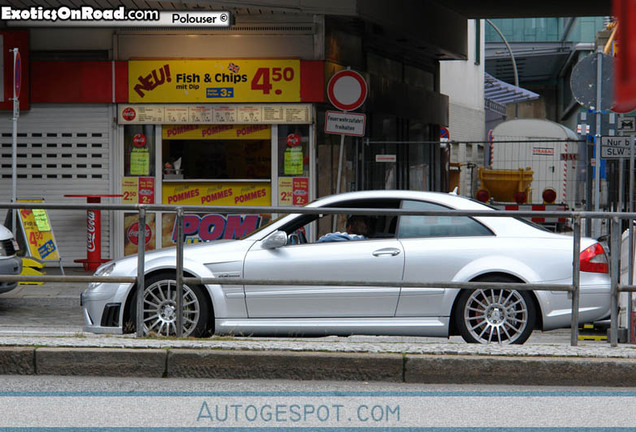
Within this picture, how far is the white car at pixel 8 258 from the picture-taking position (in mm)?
7923

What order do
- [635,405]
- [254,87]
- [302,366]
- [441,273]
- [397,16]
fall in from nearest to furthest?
1. [635,405]
2. [302,366]
3. [441,273]
4. [254,87]
5. [397,16]

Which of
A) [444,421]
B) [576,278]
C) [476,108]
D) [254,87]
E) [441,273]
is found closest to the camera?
[444,421]

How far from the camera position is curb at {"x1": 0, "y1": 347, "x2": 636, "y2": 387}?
269 inches

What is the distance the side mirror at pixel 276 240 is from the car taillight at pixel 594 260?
2366 millimetres

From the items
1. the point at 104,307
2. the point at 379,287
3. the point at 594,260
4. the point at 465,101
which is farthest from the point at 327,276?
the point at 465,101

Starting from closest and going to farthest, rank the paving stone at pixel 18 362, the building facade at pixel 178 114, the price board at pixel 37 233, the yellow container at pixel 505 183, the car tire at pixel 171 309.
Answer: the paving stone at pixel 18 362, the car tire at pixel 171 309, the price board at pixel 37 233, the building facade at pixel 178 114, the yellow container at pixel 505 183

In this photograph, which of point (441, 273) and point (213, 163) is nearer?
point (441, 273)

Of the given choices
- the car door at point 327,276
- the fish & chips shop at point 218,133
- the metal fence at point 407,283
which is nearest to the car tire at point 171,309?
the metal fence at point 407,283

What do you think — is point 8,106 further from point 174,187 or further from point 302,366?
point 302,366

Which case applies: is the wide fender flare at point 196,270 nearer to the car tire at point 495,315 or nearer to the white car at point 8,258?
the white car at point 8,258

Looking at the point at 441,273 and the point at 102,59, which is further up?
the point at 102,59

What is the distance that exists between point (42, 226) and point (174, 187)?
5122mm

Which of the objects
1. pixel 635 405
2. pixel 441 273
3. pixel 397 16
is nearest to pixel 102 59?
pixel 397 16

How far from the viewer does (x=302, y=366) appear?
22.6 ft
